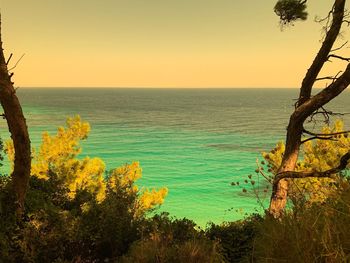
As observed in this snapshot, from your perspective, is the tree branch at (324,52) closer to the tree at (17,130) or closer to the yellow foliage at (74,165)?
the tree at (17,130)

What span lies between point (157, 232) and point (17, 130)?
370cm

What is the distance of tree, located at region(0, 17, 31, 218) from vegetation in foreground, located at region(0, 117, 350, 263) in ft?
0.69

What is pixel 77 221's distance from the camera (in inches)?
313

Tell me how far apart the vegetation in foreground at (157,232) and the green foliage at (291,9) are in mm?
2993

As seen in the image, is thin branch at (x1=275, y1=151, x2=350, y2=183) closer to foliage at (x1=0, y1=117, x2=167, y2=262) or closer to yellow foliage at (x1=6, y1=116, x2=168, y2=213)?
foliage at (x1=0, y1=117, x2=167, y2=262)

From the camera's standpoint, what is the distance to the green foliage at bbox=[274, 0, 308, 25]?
7.89 metres

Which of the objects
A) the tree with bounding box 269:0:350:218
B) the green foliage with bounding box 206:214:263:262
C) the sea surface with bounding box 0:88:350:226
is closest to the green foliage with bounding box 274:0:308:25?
the tree with bounding box 269:0:350:218

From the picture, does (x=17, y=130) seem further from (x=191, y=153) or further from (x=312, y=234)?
(x=191, y=153)

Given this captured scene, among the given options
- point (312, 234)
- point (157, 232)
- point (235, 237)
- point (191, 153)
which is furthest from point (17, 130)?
point (191, 153)

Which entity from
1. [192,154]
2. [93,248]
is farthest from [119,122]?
[93,248]

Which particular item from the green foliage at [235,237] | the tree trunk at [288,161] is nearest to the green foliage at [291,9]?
the tree trunk at [288,161]

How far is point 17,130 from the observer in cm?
757

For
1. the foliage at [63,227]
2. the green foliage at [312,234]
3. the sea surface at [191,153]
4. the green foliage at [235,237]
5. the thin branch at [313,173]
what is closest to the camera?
the green foliage at [312,234]

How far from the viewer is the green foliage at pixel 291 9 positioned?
25.9ft
